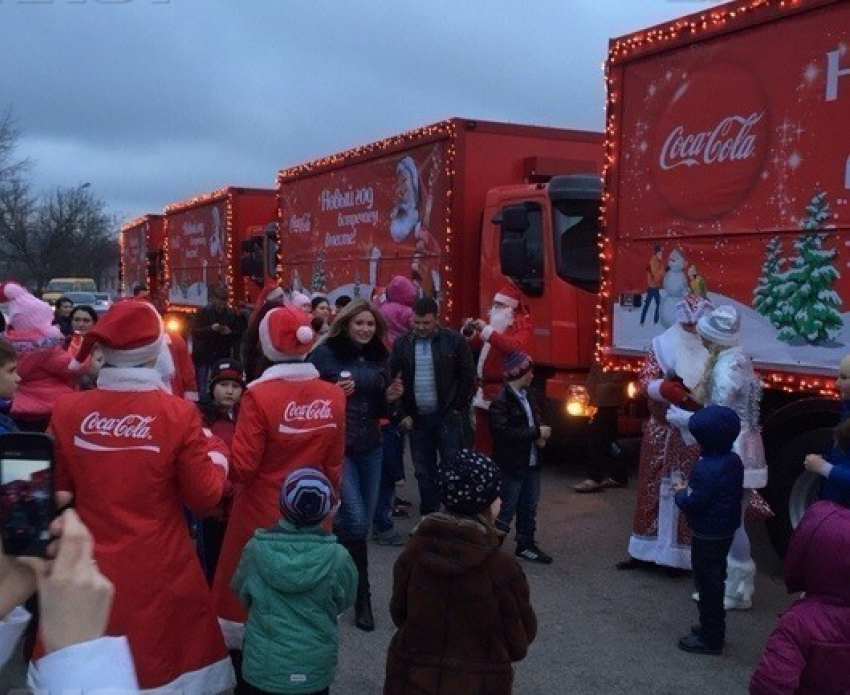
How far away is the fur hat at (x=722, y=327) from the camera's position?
5289 millimetres

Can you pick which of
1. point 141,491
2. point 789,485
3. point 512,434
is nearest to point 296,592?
point 141,491

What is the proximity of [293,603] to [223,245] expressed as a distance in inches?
623

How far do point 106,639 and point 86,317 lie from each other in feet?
23.6

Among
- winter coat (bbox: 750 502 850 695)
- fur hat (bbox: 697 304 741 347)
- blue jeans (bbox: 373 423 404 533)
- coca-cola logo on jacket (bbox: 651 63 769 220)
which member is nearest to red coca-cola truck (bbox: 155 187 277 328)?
blue jeans (bbox: 373 423 404 533)

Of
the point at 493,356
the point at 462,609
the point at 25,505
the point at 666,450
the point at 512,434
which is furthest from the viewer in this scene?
the point at 493,356

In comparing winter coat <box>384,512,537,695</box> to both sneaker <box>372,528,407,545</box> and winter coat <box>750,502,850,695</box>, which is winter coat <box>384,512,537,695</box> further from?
sneaker <box>372,528,407,545</box>

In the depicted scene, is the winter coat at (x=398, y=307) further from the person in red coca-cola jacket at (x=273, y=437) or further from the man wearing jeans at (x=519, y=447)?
the person in red coca-cola jacket at (x=273, y=437)

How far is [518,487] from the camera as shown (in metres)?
6.26

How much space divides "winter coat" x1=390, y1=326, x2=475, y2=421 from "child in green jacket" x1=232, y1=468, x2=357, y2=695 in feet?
11.0

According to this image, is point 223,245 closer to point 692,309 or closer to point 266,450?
point 692,309

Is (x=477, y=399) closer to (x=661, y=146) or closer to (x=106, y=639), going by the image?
(x=661, y=146)

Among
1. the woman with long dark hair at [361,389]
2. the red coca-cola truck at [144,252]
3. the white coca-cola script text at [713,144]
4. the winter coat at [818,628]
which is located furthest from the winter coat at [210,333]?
the red coca-cola truck at [144,252]

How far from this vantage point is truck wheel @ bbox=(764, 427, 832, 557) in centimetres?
579

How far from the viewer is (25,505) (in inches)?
61.7
